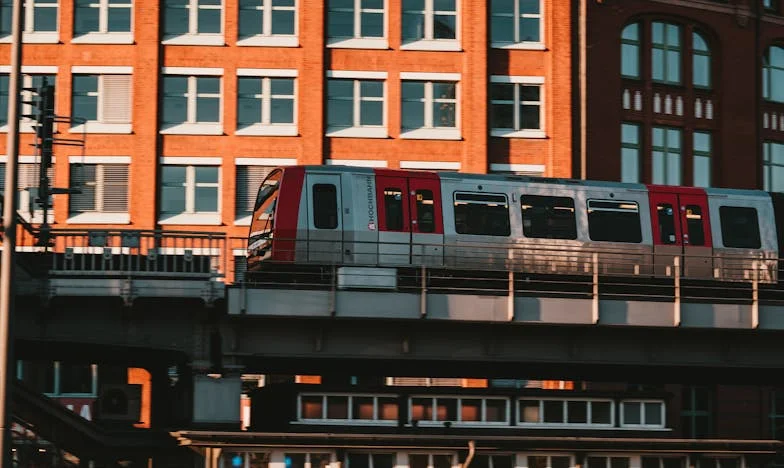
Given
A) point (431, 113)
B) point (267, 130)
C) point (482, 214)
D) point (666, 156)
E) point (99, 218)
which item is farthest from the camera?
point (666, 156)

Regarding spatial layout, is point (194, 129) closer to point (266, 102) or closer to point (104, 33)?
point (266, 102)

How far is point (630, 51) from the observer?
5938 cm

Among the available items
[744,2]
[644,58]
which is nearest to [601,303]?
[644,58]

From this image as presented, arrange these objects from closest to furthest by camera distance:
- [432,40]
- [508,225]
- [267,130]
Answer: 1. [508,225]
2. [267,130]
3. [432,40]

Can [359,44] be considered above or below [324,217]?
above

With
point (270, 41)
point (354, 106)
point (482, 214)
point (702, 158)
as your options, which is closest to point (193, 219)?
point (270, 41)

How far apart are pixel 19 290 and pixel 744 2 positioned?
3943 centimetres

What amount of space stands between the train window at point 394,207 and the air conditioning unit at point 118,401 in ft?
28.8

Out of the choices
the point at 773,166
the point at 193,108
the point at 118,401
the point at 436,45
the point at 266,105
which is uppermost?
the point at 436,45

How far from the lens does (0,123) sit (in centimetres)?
5369

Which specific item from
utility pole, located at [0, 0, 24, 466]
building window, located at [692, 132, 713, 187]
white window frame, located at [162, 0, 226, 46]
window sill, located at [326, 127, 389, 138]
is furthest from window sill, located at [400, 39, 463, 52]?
utility pole, located at [0, 0, 24, 466]

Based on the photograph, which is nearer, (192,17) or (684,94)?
(192,17)

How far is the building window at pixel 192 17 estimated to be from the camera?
54.6m

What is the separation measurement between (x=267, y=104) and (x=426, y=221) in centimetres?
1897
